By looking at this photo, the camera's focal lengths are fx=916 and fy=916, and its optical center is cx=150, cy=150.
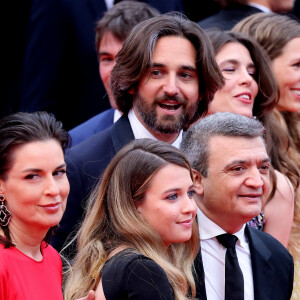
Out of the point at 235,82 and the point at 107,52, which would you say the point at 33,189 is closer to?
the point at 235,82

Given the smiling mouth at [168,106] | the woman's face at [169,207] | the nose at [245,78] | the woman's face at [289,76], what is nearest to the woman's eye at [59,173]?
the woman's face at [169,207]

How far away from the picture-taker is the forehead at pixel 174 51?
5359 mm

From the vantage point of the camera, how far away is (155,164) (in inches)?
175

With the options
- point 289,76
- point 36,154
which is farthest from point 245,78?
point 36,154

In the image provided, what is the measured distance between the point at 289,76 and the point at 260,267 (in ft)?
6.22

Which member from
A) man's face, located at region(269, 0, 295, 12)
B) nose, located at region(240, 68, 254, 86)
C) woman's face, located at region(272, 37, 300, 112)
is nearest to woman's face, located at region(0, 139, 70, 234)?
nose, located at region(240, 68, 254, 86)

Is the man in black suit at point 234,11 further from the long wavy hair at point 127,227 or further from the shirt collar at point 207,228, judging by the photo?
the long wavy hair at point 127,227

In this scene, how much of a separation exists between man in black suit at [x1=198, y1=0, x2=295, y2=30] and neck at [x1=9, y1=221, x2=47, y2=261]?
3135 millimetres

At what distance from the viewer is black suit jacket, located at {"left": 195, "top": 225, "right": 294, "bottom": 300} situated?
192 inches

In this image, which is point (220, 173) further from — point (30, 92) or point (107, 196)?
point (30, 92)

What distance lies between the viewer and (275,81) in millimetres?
6145

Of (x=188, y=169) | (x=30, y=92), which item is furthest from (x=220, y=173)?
(x=30, y=92)

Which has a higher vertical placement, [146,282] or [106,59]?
[106,59]

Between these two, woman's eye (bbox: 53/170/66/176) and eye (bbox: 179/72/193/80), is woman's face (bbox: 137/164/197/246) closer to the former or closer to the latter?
woman's eye (bbox: 53/170/66/176)
